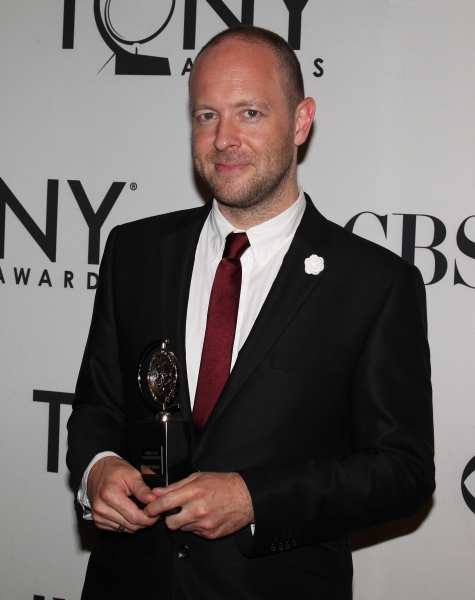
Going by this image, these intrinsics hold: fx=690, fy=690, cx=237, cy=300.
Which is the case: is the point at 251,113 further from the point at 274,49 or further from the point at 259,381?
the point at 259,381

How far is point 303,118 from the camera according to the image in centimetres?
209

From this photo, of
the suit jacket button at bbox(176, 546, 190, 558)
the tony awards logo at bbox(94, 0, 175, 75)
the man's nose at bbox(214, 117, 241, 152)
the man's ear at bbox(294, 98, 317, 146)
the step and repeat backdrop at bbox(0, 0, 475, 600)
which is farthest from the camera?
the tony awards logo at bbox(94, 0, 175, 75)

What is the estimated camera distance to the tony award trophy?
1581 mm

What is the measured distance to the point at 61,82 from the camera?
9.66 ft

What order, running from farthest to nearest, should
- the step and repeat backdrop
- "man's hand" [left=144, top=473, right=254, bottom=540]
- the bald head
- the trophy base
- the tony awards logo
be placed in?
1. the tony awards logo
2. the step and repeat backdrop
3. the bald head
4. the trophy base
5. "man's hand" [left=144, top=473, right=254, bottom=540]

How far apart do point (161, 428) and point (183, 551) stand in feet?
1.12

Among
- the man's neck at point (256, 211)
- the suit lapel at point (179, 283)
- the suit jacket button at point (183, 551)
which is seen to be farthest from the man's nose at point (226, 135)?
the suit jacket button at point (183, 551)

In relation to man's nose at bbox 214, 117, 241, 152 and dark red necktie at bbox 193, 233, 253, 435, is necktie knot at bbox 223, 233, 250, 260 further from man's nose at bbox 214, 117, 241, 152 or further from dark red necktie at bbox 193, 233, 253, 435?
man's nose at bbox 214, 117, 241, 152

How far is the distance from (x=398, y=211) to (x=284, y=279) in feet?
3.23

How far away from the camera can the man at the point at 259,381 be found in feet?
5.41

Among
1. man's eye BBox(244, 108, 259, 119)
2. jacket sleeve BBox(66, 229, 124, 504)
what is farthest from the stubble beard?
jacket sleeve BBox(66, 229, 124, 504)

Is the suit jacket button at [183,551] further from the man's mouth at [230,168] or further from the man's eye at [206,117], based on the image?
the man's eye at [206,117]

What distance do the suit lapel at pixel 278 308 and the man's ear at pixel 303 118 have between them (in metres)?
0.32

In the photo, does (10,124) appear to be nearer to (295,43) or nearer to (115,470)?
(295,43)
